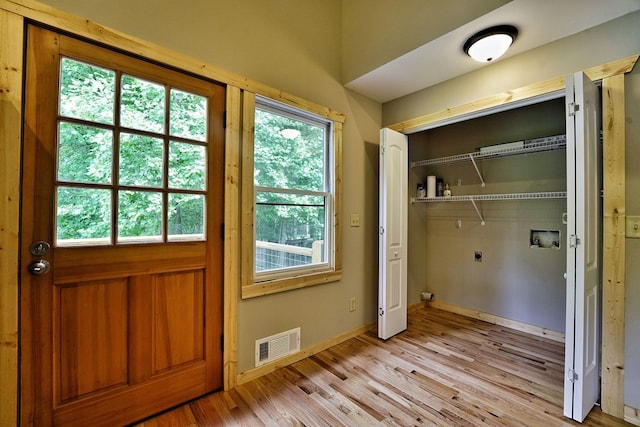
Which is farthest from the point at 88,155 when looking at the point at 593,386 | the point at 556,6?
the point at 593,386

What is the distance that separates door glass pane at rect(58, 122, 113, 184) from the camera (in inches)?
54.6

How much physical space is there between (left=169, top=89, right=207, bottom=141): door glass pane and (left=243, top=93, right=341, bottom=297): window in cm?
34

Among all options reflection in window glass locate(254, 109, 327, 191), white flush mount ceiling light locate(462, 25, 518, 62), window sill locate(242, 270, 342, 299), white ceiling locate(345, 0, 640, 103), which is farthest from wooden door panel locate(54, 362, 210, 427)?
white flush mount ceiling light locate(462, 25, 518, 62)

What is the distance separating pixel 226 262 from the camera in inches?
74.6

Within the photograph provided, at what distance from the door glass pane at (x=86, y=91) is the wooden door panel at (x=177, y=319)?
0.97 metres

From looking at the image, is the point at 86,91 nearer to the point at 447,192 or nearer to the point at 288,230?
the point at 288,230

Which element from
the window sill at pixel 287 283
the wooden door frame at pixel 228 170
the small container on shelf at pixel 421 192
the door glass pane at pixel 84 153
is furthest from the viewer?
the small container on shelf at pixel 421 192

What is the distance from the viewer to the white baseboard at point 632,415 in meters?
1.63

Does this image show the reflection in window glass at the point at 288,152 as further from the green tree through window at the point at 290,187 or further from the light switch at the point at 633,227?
the light switch at the point at 633,227

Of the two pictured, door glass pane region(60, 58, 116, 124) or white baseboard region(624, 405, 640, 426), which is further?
white baseboard region(624, 405, 640, 426)

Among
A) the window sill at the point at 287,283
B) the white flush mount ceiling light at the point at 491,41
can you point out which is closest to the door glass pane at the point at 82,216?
the window sill at the point at 287,283

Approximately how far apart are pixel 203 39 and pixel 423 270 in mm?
3511

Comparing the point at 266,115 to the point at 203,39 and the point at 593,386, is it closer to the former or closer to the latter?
the point at 203,39

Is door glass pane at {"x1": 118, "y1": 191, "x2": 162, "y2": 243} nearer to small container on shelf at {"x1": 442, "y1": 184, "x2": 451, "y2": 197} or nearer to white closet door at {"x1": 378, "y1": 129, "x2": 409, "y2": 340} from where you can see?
white closet door at {"x1": 378, "y1": 129, "x2": 409, "y2": 340}
